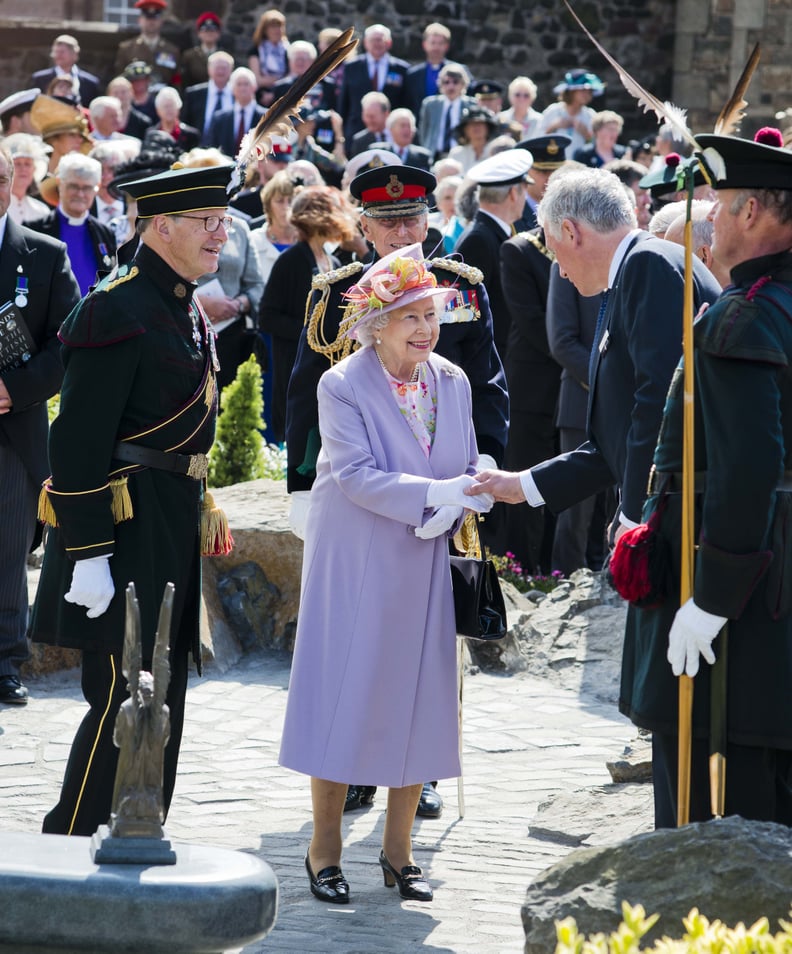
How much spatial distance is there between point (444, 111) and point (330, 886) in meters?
13.2

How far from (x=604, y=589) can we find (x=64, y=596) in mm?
4301

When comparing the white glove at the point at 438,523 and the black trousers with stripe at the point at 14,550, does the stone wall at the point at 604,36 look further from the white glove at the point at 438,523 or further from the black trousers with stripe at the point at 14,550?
the white glove at the point at 438,523

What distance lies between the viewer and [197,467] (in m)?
4.73

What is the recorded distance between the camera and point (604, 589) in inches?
327

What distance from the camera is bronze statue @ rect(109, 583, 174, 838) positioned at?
3.22 m

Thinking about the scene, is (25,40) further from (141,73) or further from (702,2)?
(702,2)

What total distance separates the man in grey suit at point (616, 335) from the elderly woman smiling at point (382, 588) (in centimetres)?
A: 26

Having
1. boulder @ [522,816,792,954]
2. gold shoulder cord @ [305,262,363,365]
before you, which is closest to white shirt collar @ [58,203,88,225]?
gold shoulder cord @ [305,262,363,365]

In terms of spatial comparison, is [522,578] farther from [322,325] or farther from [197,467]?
[197,467]

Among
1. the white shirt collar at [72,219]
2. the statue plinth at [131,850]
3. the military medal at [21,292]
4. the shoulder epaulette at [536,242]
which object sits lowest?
the statue plinth at [131,850]

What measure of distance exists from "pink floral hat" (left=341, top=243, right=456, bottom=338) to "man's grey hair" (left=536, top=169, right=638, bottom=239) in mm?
412

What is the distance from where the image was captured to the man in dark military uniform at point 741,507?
3709 mm

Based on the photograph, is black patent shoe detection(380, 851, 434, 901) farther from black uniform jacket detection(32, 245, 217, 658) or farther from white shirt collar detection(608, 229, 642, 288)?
white shirt collar detection(608, 229, 642, 288)

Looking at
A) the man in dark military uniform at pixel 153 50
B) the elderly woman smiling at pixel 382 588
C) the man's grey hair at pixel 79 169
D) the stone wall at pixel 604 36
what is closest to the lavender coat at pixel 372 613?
the elderly woman smiling at pixel 382 588
